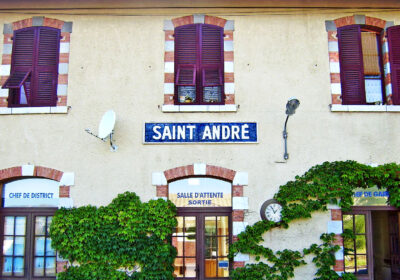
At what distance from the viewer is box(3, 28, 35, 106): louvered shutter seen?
30.4 ft

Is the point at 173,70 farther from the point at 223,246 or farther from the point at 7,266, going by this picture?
the point at 7,266

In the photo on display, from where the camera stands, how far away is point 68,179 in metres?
8.80

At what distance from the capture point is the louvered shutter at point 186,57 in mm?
9219

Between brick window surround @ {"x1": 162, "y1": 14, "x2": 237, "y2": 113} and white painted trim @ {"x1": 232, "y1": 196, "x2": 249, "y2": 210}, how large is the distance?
5.60 feet

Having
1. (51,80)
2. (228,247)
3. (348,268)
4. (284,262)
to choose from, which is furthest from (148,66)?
(348,268)

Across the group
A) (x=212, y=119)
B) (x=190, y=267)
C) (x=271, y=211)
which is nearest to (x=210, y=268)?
(x=190, y=267)

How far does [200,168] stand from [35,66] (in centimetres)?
395

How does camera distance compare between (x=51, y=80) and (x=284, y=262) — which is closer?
(x=284, y=262)

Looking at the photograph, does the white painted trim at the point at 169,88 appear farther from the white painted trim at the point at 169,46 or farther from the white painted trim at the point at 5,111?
the white painted trim at the point at 5,111

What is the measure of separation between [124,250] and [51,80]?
3.71m

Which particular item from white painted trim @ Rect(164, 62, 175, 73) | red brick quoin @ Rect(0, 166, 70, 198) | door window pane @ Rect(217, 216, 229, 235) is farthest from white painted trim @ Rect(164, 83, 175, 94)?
door window pane @ Rect(217, 216, 229, 235)

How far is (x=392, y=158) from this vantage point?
8.84 metres

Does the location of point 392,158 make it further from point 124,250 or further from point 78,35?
point 78,35

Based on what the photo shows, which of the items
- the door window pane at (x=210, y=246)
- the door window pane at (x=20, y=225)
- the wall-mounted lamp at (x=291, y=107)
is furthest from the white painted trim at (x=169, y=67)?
the door window pane at (x=20, y=225)
